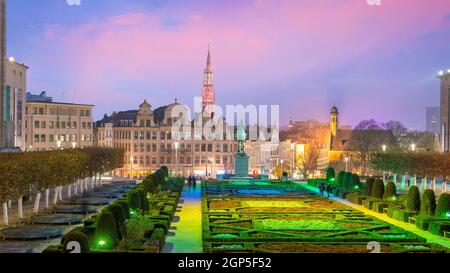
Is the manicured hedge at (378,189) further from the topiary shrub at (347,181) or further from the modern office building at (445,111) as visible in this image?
the modern office building at (445,111)

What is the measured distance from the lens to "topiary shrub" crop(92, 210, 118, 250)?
1938 centimetres

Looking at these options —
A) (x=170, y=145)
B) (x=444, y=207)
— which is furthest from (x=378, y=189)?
(x=170, y=145)

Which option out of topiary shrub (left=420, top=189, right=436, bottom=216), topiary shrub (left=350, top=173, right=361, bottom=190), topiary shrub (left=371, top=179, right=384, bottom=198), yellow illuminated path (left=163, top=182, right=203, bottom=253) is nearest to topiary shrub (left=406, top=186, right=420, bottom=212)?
topiary shrub (left=420, top=189, right=436, bottom=216)

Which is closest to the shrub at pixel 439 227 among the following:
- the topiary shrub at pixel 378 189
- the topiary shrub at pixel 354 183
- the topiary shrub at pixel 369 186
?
the topiary shrub at pixel 378 189

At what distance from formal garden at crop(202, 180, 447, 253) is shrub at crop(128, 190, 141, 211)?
3.20m

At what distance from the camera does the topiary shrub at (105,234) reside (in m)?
19.4

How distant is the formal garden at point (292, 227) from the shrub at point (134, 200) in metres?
3.20

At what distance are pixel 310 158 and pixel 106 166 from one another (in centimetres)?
4458

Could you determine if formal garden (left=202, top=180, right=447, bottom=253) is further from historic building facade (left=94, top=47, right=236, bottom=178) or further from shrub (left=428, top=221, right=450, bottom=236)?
historic building facade (left=94, top=47, right=236, bottom=178)

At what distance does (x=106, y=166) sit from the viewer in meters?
57.5
